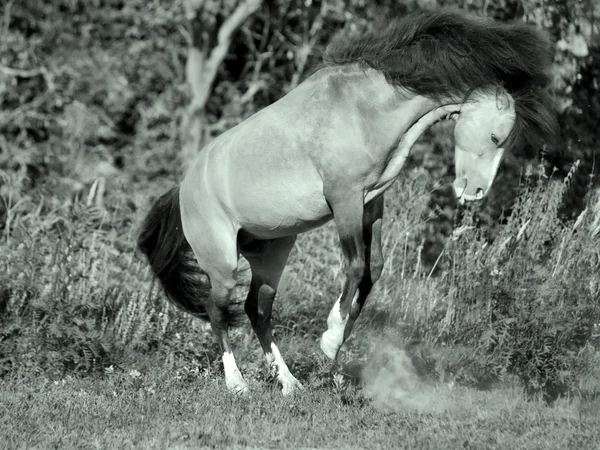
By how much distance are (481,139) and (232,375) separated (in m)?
Answer: 2.23

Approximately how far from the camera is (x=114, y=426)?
4.65m

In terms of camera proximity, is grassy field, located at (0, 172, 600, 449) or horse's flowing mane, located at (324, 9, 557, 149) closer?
grassy field, located at (0, 172, 600, 449)

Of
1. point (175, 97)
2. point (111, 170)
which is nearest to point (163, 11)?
point (175, 97)

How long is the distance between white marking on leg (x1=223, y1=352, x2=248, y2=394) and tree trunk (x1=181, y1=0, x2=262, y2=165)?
768 cm

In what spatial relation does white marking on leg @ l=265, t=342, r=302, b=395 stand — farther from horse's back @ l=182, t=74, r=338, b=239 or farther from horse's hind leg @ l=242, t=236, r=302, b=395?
horse's back @ l=182, t=74, r=338, b=239

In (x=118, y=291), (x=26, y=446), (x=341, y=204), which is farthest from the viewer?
(x=118, y=291)

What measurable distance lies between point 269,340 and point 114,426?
1.56 meters

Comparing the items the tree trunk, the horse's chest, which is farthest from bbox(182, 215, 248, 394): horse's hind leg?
the tree trunk

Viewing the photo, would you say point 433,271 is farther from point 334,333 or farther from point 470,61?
point 470,61

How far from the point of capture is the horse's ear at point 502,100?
16.4 feet

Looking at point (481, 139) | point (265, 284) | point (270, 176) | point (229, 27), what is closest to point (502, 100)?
point (481, 139)

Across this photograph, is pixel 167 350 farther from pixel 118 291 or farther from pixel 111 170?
pixel 111 170

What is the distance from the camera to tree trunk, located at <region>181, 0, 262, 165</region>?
13.3 metres

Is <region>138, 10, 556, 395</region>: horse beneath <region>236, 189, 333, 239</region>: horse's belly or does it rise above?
above
